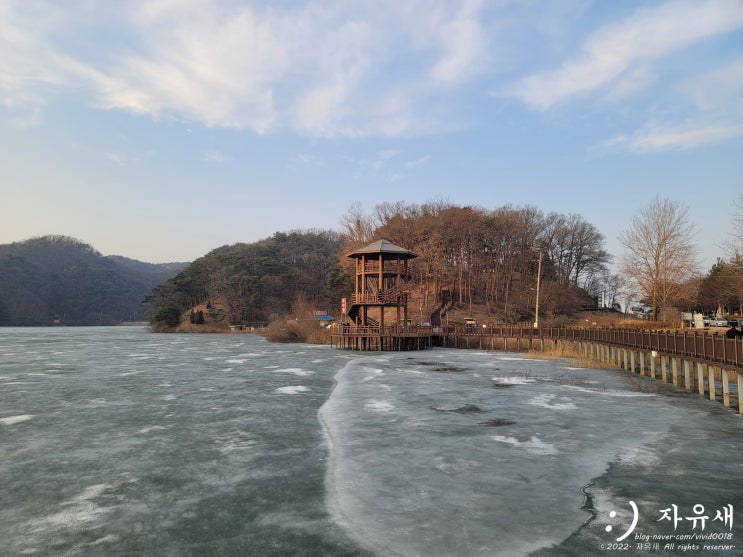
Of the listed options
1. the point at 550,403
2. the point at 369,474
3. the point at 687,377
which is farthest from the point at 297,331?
the point at 369,474

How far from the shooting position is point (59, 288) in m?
161

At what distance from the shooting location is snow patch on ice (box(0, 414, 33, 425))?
44.0ft

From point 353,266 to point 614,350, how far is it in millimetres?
45313

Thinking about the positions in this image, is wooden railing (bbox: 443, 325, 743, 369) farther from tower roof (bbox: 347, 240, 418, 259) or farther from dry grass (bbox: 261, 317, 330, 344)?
dry grass (bbox: 261, 317, 330, 344)

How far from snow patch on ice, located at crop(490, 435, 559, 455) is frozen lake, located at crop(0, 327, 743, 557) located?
7 cm

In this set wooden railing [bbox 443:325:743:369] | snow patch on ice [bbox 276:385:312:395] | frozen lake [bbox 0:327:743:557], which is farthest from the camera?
snow patch on ice [bbox 276:385:312:395]

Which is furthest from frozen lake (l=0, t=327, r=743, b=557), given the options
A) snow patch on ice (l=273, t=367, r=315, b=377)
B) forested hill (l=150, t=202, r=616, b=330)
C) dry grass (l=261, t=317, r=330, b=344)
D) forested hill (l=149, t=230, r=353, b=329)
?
forested hill (l=149, t=230, r=353, b=329)

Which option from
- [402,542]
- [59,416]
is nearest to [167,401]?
[59,416]

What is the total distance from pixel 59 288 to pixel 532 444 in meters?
187

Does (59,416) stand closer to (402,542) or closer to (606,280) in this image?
(402,542)

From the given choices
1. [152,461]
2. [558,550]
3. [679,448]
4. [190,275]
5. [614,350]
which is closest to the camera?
[558,550]

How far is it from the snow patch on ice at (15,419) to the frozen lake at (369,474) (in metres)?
0.17

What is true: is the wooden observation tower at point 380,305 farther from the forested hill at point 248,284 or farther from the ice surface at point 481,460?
the forested hill at point 248,284

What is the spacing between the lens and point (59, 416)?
14.3 metres
